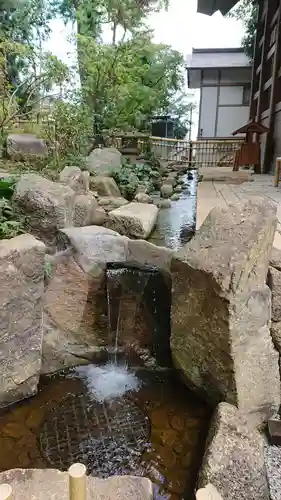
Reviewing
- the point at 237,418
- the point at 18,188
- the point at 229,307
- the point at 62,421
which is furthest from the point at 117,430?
the point at 18,188

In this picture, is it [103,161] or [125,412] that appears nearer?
[125,412]

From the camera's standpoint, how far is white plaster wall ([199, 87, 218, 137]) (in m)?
15.2

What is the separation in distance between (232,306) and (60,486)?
134 centimetres

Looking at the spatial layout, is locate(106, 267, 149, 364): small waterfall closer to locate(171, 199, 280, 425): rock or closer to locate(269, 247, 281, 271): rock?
locate(171, 199, 280, 425): rock

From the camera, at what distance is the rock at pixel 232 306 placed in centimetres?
230

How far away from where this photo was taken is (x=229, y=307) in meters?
2.27

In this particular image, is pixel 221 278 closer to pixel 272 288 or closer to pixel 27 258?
pixel 272 288

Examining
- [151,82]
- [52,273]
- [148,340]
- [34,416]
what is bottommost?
[34,416]

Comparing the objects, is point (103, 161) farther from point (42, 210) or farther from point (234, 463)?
point (234, 463)

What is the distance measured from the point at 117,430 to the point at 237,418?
0.82 metres

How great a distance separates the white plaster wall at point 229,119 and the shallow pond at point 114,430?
14046mm

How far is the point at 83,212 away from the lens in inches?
190

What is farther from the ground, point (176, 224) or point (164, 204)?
point (164, 204)

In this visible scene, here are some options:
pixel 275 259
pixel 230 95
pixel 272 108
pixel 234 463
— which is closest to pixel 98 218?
pixel 275 259
